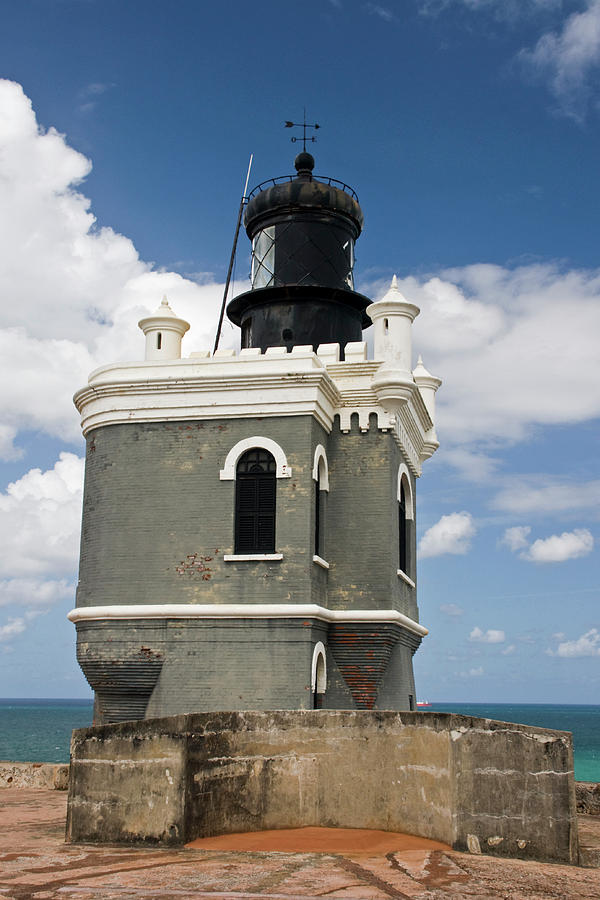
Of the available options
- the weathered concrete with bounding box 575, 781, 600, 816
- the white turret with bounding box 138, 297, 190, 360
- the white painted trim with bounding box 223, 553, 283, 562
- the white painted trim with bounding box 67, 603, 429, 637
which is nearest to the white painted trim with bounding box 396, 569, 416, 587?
the white painted trim with bounding box 67, 603, 429, 637

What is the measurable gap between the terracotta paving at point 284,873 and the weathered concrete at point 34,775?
6558 mm

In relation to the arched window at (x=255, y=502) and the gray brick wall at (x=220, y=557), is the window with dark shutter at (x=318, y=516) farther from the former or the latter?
the arched window at (x=255, y=502)

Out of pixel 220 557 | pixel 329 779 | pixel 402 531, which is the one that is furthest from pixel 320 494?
pixel 329 779

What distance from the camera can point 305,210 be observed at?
21.1 metres

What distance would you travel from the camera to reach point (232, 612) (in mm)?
15945

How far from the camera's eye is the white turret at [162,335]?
62.1 ft

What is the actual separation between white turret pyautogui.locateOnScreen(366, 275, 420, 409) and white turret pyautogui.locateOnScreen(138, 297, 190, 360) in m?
3.83

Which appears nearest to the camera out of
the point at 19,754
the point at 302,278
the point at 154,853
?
the point at 154,853

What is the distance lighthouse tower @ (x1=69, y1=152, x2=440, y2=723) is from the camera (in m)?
16.0

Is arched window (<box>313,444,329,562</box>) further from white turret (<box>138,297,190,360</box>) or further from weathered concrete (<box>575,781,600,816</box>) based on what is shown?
weathered concrete (<box>575,781,600,816</box>)

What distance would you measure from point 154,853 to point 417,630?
1013 cm

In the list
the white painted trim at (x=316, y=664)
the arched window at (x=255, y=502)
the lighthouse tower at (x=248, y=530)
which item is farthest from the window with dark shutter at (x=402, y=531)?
the arched window at (x=255, y=502)

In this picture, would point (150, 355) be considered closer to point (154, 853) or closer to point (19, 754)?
point (154, 853)

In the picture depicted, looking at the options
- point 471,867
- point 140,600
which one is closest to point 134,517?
point 140,600
